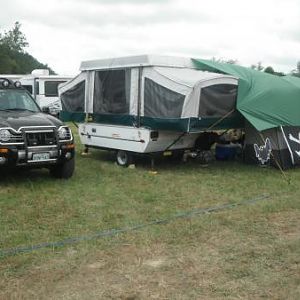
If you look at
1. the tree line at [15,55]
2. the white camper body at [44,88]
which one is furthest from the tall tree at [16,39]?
the white camper body at [44,88]

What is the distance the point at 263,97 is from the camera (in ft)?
34.6

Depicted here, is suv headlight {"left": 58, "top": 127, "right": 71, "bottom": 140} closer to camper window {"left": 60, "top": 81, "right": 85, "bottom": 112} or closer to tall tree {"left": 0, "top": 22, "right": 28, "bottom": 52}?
camper window {"left": 60, "top": 81, "right": 85, "bottom": 112}

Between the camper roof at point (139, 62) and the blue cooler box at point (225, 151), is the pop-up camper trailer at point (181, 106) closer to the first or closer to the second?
the camper roof at point (139, 62)

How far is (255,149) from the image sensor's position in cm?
1150

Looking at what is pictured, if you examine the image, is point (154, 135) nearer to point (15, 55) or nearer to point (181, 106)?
point (181, 106)

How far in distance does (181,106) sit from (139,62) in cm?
146

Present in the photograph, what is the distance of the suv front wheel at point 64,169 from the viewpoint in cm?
941

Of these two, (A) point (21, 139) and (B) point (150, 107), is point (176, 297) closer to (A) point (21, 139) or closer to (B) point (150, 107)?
(A) point (21, 139)

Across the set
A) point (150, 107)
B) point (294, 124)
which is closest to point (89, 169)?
point (150, 107)

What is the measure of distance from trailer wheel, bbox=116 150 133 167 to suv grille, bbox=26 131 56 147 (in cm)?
241

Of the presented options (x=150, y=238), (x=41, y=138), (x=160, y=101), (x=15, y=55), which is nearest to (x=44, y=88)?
(x=160, y=101)

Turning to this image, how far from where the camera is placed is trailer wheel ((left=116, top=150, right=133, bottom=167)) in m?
11.0

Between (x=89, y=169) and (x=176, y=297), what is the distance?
660 cm

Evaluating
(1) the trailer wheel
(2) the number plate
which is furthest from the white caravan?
→ (2) the number plate
